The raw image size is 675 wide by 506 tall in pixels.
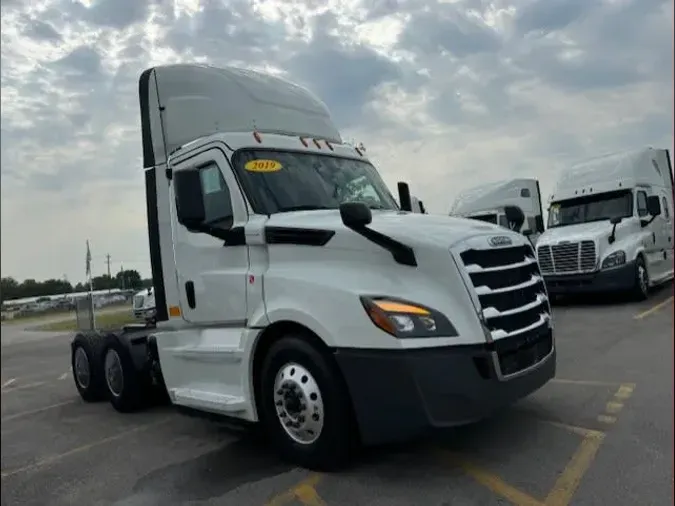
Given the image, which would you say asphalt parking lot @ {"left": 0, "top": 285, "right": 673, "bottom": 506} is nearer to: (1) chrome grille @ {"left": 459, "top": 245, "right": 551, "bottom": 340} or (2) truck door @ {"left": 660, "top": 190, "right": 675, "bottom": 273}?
(1) chrome grille @ {"left": 459, "top": 245, "right": 551, "bottom": 340}

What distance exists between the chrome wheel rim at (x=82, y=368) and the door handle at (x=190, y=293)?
2965 mm

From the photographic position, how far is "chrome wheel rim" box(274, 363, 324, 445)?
158 inches

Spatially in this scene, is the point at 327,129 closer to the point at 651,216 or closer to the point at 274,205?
the point at 274,205

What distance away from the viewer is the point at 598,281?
12.3m

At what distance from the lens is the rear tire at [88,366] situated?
701 cm

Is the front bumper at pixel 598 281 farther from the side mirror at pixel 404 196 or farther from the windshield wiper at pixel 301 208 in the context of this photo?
the windshield wiper at pixel 301 208

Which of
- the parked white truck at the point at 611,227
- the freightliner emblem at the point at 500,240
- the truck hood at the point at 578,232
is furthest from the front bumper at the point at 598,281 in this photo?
the freightliner emblem at the point at 500,240

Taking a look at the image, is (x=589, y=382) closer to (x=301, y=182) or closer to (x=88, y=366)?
Result: (x=301, y=182)

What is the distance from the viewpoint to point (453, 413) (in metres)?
3.67

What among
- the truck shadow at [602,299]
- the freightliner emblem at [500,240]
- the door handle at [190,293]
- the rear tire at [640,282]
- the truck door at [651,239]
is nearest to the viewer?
the freightliner emblem at [500,240]

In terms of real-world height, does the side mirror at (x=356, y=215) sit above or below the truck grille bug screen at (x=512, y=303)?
above

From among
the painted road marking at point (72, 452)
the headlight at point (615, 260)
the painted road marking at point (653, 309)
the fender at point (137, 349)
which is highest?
the headlight at point (615, 260)

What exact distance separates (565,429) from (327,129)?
11.3ft

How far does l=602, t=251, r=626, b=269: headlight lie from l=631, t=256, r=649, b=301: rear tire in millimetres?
367
